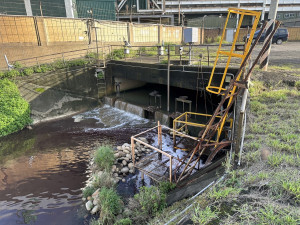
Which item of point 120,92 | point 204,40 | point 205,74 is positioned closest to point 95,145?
point 205,74

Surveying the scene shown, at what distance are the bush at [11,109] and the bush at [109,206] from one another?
28.1ft

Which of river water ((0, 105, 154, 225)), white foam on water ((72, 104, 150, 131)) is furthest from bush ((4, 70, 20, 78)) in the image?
white foam on water ((72, 104, 150, 131))

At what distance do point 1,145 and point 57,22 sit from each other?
10333 millimetres

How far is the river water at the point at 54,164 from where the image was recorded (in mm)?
6399

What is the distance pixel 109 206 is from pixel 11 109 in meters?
9.43

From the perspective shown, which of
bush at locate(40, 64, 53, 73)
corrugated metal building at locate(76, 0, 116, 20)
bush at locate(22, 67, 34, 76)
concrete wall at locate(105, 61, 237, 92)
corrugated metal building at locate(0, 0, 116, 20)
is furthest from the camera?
corrugated metal building at locate(76, 0, 116, 20)

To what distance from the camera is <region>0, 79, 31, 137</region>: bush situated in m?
11.5

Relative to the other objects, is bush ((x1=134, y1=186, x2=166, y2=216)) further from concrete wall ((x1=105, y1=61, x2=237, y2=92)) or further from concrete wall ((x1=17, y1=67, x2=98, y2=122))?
concrete wall ((x1=17, y1=67, x2=98, y2=122))

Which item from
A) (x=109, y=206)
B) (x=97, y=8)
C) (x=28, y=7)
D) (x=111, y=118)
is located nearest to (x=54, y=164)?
(x=109, y=206)

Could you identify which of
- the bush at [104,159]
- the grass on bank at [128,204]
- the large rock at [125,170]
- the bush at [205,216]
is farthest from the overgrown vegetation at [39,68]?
the bush at [205,216]

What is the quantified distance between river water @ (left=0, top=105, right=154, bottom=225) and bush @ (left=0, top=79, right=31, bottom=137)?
1.66 feet

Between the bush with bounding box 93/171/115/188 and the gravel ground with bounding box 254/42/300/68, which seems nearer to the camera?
the bush with bounding box 93/171/115/188

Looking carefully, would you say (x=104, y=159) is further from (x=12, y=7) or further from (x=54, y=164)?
(x=12, y=7)

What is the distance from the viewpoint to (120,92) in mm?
17703
